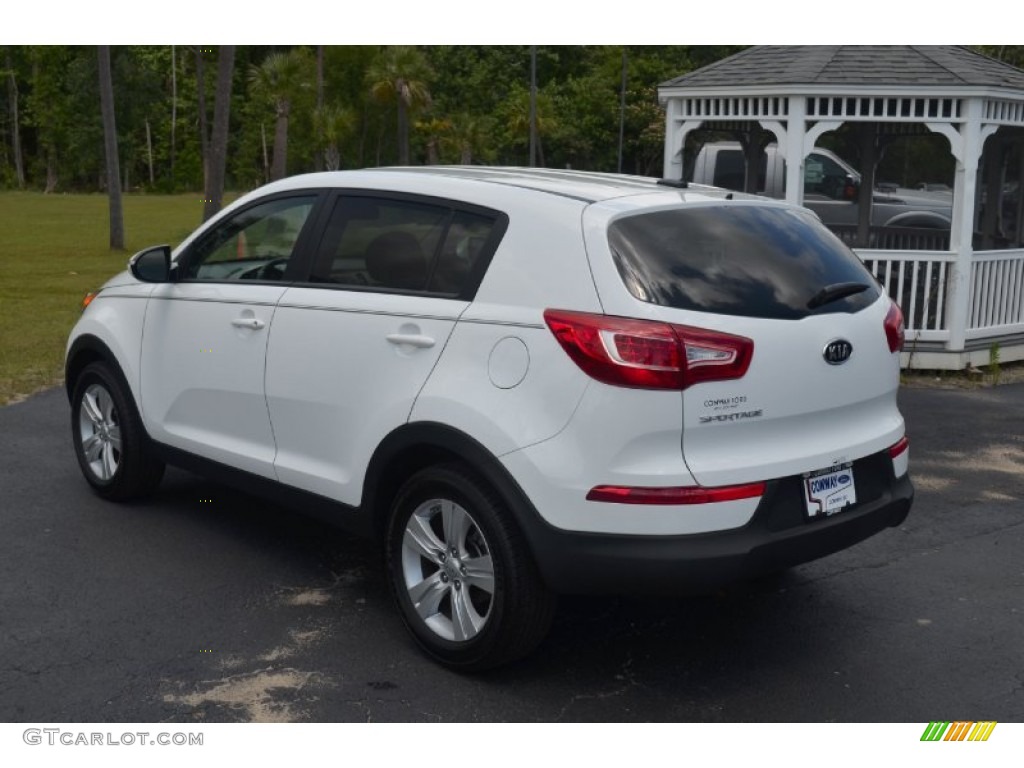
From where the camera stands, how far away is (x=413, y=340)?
→ 184 inches

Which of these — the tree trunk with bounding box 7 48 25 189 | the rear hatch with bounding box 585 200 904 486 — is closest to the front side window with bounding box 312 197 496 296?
the rear hatch with bounding box 585 200 904 486

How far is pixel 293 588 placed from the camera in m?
5.50

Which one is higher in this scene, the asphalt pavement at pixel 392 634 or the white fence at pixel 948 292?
the white fence at pixel 948 292

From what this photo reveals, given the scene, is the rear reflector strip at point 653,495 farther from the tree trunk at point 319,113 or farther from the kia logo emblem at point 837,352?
the tree trunk at point 319,113

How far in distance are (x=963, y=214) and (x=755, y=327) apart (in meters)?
8.88

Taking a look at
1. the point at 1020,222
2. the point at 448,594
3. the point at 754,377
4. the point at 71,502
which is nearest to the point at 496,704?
the point at 448,594

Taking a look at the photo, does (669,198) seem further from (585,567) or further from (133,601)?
(133,601)

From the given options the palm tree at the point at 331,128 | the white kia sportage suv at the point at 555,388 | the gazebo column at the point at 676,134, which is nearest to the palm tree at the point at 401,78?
the palm tree at the point at 331,128

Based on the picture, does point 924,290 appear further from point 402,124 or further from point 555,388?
point 402,124

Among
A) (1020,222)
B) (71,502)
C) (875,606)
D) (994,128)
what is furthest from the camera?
(1020,222)

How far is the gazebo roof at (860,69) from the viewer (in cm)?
1218

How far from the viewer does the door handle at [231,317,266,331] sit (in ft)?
17.9

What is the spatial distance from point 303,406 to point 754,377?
77.0 inches

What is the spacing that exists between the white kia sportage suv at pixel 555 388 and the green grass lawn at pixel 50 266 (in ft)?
18.0
